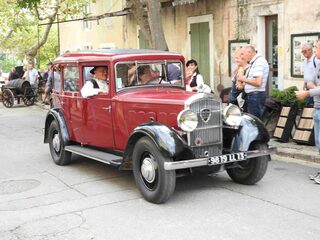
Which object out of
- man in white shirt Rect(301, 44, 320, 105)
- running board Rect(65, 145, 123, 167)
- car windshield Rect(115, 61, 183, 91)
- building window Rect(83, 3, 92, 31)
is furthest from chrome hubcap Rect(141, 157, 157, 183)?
building window Rect(83, 3, 92, 31)

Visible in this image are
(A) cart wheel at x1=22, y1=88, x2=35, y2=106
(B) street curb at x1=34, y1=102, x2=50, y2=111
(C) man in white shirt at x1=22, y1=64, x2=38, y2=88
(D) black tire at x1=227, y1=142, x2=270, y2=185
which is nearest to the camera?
(D) black tire at x1=227, y1=142, x2=270, y2=185

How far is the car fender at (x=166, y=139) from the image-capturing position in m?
5.71

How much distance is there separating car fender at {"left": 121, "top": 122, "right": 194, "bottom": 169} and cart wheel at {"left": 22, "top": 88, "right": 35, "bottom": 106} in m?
15.0

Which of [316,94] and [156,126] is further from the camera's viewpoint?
[316,94]

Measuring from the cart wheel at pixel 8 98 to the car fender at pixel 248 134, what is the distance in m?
15.3

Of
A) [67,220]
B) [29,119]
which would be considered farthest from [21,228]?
[29,119]

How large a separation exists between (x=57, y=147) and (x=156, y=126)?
3.12 meters

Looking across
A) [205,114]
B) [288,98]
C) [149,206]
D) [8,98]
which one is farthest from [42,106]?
[149,206]

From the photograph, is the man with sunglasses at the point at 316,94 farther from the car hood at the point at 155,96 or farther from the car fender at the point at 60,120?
the car fender at the point at 60,120

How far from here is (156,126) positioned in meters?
5.97

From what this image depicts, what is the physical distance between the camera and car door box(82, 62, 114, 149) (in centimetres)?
712

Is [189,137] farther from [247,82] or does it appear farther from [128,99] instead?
[247,82]

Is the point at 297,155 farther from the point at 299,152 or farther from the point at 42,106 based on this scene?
the point at 42,106

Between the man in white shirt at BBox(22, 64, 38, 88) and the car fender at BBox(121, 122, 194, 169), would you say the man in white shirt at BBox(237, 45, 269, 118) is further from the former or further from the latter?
the man in white shirt at BBox(22, 64, 38, 88)
